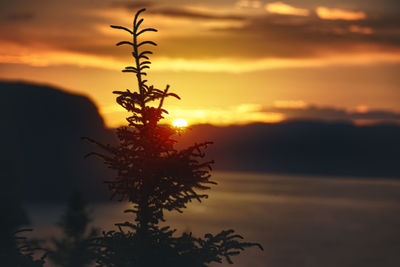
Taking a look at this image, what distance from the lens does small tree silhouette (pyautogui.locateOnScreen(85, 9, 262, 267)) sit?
8.10 m

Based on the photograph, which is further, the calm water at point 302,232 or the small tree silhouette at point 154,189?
the calm water at point 302,232

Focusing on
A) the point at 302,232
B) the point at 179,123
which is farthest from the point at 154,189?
the point at 302,232

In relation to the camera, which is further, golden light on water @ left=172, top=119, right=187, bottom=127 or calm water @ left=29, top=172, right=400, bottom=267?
calm water @ left=29, top=172, right=400, bottom=267

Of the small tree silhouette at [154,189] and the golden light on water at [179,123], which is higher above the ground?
the golden light on water at [179,123]

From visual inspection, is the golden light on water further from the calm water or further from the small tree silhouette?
the calm water

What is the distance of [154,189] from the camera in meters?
8.25

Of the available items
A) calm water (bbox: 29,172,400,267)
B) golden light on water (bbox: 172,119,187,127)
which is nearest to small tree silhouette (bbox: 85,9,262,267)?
golden light on water (bbox: 172,119,187,127)

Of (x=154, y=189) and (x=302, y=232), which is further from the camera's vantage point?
(x=302, y=232)

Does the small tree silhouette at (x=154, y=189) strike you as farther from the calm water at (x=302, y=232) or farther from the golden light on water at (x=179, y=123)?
the calm water at (x=302, y=232)

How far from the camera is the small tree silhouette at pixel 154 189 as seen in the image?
319 inches

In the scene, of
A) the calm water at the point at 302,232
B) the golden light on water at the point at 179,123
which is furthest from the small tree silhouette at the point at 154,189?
the calm water at the point at 302,232

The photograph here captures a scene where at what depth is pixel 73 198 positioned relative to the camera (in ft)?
106

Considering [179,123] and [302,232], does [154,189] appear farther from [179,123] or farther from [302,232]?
[302,232]

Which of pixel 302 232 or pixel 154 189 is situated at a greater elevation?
pixel 154 189
